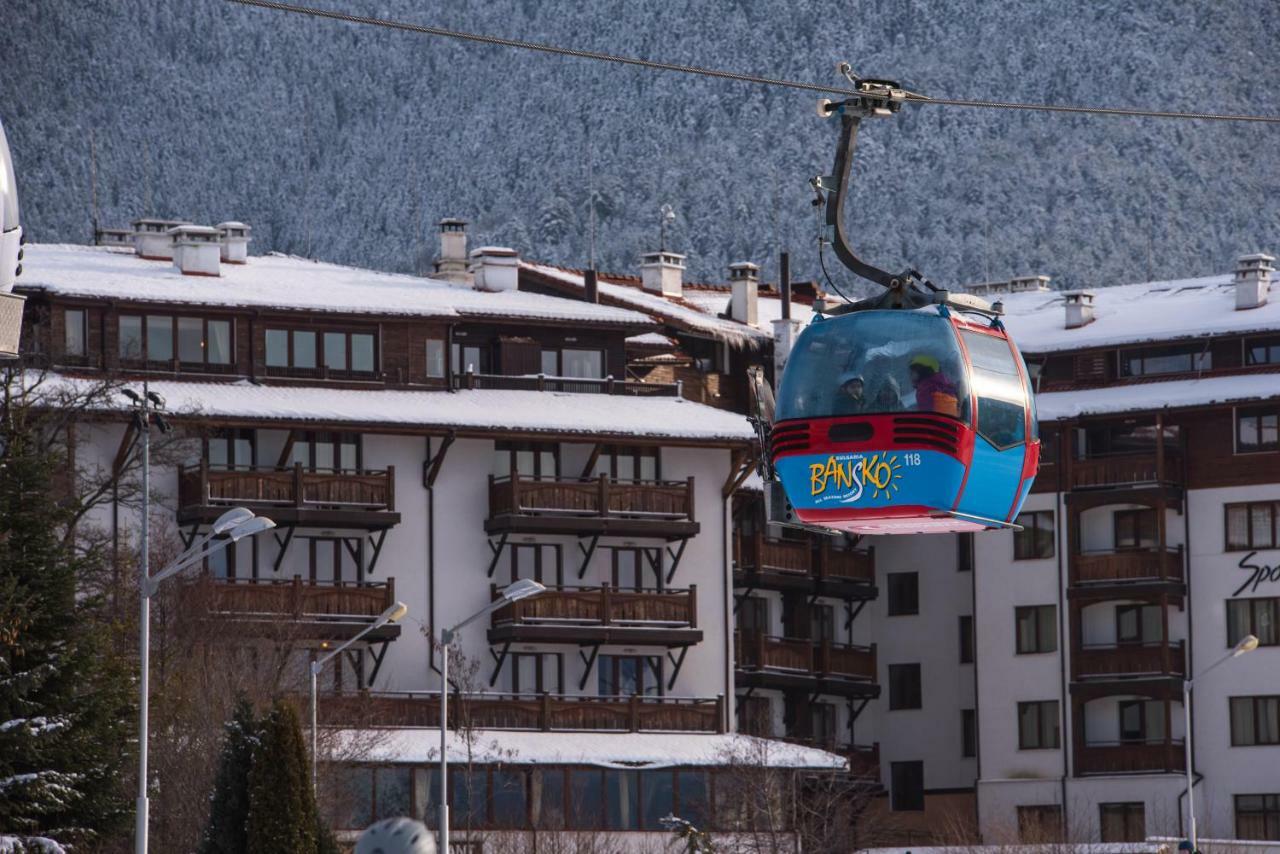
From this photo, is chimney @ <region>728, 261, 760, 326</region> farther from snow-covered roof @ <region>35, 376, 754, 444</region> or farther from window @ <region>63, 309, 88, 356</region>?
window @ <region>63, 309, 88, 356</region>

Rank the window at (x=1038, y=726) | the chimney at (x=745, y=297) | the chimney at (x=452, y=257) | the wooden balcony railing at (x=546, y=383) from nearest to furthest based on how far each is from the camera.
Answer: the wooden balcony railing at (x=546, y=383), the window at (x=1038, y=726), the chimney at (x=452, y=257), the chimney at (x=745, y=297)

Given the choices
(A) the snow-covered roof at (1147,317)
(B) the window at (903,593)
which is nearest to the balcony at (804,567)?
(B) the window at (903,593)

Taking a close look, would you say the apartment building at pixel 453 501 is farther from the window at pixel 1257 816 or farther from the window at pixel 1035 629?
the window at pixel 1257 816

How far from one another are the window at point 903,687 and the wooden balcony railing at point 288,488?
69.5ft

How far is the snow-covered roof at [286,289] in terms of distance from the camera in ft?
278

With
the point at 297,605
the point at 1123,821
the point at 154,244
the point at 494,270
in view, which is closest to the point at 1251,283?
the point at 1123,821

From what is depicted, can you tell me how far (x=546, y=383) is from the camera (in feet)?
298

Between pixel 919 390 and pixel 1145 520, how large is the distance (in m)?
64.4

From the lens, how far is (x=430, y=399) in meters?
88.1

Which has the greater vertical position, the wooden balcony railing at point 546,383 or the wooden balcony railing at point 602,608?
the wooden balcony railing at point 546,383

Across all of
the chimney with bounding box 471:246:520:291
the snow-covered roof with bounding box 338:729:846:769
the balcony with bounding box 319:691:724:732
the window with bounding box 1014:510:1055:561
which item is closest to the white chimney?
the chimney with bounding box 471:246:520:291

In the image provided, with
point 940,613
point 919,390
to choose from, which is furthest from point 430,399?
point 919,390

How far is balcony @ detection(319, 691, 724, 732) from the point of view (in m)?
82.7

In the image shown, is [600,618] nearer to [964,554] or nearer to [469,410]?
[469,410]
